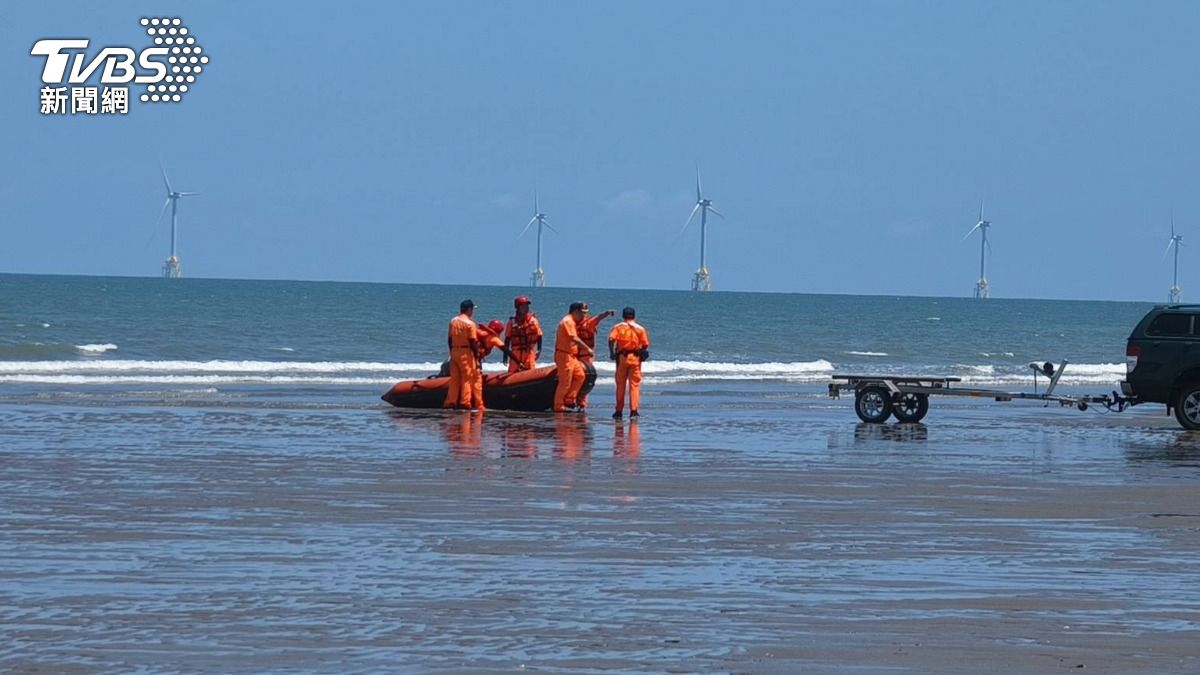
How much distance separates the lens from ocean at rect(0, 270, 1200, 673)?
8.31 meters

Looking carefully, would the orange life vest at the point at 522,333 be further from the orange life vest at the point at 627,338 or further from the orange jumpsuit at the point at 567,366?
the orange life vest at the point at 627,338

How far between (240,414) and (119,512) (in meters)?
11.7

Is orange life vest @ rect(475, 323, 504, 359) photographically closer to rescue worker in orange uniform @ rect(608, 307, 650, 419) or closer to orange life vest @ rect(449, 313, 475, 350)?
orange life vest @ rect(449, 313, 475, 350)

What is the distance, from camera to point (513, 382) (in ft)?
82.0

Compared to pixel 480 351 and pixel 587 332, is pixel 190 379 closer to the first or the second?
pixel 480 351

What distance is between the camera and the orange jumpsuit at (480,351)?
24312mm

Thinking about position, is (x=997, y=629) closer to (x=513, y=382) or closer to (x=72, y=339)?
(x=513, y=382)

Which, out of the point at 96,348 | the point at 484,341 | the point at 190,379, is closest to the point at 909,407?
the point at 484,341

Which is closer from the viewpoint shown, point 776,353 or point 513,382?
point 513,382

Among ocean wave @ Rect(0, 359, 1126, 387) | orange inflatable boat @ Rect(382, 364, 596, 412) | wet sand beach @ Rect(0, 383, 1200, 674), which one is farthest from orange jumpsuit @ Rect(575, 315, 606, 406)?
ocean wave @ Rect(0, 359, 1126, 387)

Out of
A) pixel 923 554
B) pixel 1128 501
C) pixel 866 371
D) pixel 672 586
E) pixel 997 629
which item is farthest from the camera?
pixel 866 371

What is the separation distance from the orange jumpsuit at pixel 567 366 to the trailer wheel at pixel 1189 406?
7.63 metres

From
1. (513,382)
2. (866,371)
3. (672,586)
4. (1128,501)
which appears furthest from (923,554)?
(866,371)

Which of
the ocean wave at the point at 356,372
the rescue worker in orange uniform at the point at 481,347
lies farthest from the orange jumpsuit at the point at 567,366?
the ocean wave at the point at 356,372
